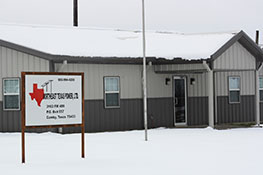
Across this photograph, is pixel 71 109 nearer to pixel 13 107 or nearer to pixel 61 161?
pixel 61 161

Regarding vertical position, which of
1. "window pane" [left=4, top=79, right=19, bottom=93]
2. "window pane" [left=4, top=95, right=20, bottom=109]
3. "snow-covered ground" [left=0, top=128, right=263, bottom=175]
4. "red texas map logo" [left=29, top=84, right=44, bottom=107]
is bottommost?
"snow-covered ground" [left=0, top=128, right=263, bottom=175]

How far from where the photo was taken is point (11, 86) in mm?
19625

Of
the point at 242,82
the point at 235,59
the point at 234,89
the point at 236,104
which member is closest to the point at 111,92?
the point at 235,59

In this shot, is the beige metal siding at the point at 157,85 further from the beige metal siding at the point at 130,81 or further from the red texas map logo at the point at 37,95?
the red texas map logo at the point at 37,95

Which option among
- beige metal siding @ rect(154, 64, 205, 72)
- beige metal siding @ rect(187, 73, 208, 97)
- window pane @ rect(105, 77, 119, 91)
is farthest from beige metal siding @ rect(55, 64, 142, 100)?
beige metal siding @ rect(187, 73, 208, 97)

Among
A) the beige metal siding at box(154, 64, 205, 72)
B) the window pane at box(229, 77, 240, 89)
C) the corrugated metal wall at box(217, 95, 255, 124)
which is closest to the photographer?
the beige metal siding at box(154, 64, 205, 72)

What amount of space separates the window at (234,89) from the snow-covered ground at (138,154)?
4915 mm

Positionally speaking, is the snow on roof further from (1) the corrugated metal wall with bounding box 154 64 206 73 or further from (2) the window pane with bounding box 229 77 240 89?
(2) the window pane with bounding box 229 77 240 89

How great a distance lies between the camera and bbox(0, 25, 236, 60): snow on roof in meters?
20.0

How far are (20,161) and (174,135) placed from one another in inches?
306

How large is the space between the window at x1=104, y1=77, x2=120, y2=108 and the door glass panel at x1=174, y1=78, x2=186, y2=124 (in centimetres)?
297

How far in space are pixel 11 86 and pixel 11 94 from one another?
1.01ft

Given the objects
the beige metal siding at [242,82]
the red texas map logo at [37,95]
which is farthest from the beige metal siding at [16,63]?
the beige metal siding at [242,82]

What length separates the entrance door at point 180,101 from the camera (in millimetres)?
22453
